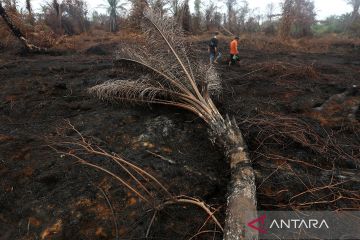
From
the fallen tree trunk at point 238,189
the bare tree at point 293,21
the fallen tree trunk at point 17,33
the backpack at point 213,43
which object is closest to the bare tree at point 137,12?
the fallen tree trunk at point 238,189

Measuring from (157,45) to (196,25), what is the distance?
16605 mm

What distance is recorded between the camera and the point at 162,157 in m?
3.82

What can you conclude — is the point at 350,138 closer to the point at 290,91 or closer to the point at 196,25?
the point at 290,91

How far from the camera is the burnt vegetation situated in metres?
2.85

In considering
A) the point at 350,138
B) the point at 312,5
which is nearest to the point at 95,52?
the point at 350,138

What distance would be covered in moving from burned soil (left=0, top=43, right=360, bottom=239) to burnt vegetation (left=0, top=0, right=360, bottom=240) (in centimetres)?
2

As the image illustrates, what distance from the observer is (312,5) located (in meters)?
24.9

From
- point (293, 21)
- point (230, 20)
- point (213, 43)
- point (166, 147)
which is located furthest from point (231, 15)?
point (166, 147)

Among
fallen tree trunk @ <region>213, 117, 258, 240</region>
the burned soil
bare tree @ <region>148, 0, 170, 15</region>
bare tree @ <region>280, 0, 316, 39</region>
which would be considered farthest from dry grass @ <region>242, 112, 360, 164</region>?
bare tree @ <region>280, 0, 316, 39</region>

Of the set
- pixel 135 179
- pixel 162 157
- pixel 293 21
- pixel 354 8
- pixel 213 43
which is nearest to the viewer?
pixel 135 179

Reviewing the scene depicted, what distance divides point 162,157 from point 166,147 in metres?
0.30

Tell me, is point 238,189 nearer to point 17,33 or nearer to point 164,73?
point 164,73

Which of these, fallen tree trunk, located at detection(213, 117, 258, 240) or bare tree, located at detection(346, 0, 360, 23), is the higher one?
bare tree, located at detection(346, 0, 360, 23)

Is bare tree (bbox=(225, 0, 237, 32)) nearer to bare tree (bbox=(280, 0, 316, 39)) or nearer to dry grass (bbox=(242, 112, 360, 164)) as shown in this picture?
bare tree (bbox=(280, 0, 316, 39))
